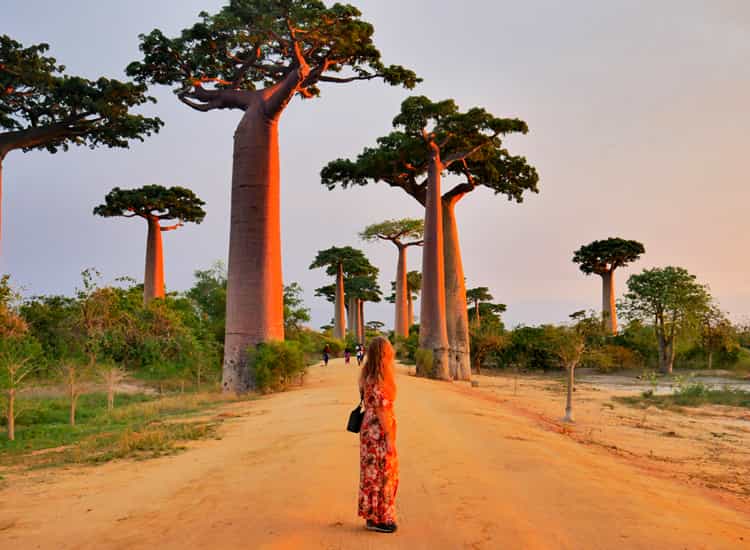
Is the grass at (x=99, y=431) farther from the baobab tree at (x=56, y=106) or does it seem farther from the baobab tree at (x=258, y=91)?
the baobab tree at (x=56, y=106)

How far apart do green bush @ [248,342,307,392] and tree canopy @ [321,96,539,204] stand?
33.8ft

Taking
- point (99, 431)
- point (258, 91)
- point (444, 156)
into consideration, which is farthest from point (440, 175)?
point (99, 431)

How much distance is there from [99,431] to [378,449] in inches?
339

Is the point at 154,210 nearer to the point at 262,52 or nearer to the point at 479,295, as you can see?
the point at 262,52

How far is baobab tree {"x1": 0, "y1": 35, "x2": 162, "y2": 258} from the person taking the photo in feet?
67.1

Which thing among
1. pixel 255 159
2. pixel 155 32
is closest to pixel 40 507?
pixel 255 159

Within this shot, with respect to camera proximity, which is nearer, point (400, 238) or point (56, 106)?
point (56, 106)

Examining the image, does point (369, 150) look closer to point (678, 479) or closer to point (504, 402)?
point (504, 402)

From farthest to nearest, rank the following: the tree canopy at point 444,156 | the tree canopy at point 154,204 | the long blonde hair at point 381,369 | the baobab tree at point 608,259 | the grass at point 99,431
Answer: the baobab tree at point 608,259
the tree canopy at point 154,204
the tree canopy at point 444,156
the grass at point 99,431
the long blonde hair at point 381,369

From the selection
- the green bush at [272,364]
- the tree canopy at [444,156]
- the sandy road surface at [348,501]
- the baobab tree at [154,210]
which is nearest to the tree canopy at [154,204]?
the baobab tree at [154,210]

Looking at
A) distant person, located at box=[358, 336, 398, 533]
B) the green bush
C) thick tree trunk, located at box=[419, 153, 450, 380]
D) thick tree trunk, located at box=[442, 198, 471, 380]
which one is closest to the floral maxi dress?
distant person, located at box=[358, 336, 398, 533]

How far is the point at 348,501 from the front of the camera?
530 cm

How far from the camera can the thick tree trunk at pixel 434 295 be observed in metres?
23.0

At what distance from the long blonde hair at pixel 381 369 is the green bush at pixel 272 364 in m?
12.3
